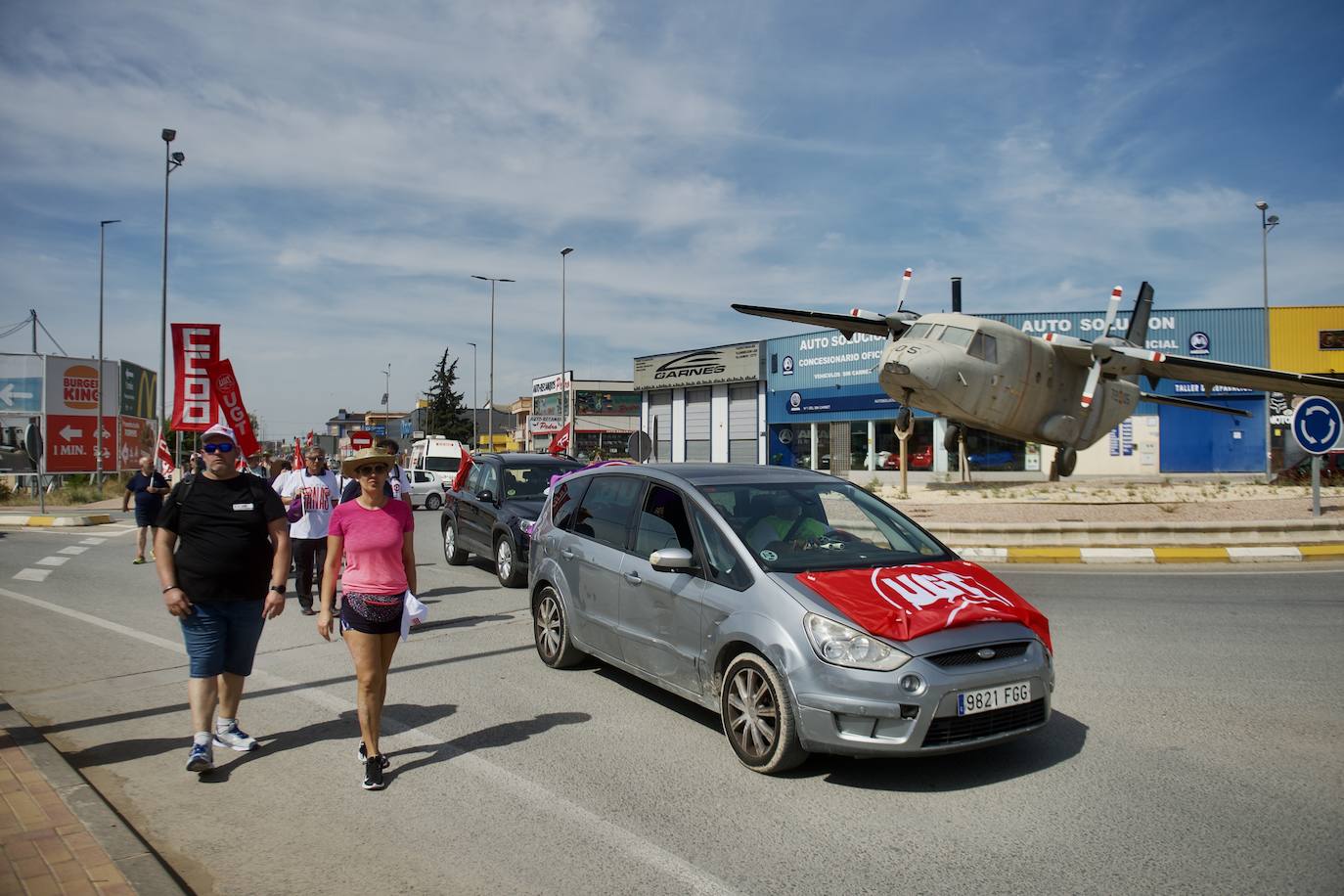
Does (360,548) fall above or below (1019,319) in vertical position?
below

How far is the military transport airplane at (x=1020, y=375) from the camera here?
836 inches

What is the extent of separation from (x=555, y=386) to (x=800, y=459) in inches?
1334

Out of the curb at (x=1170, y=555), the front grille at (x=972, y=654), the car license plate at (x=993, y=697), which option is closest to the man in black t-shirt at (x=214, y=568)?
the front grille at (x=972, y=654)

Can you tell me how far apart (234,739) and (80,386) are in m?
46.9

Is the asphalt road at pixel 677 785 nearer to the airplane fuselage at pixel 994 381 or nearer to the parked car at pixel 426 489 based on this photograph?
the airplane fuselage at pixel 994 381

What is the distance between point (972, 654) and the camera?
15.1 feet

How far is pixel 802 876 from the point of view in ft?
12.1

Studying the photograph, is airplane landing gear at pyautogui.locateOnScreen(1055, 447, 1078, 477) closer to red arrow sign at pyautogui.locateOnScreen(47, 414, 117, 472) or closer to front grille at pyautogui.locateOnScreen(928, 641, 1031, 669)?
front grille at pyautogui.locateOnScreen(928, 641, 1031, 669)

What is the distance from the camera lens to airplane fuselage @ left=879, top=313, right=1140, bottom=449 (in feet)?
69.2

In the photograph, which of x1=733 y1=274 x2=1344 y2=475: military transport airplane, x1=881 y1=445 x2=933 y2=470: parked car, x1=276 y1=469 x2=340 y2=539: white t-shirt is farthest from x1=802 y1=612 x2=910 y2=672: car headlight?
x1=881 y1=445 x2=933 y2=470: parked car

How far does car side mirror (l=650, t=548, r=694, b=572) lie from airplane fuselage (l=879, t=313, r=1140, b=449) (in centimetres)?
1656

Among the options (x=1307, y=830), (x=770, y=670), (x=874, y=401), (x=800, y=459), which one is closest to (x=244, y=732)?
(x=770, y=670)

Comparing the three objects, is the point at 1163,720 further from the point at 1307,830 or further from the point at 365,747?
the point at 365,747

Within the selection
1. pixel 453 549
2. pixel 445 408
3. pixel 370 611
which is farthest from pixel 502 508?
pixel 445 408
